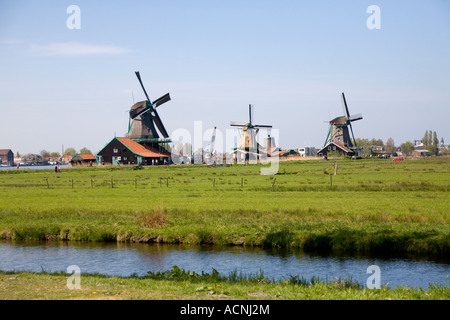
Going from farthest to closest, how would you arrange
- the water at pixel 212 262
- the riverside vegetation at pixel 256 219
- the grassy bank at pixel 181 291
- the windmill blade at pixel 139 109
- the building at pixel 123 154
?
1. the windmill blade at pixel 139 109
2. the building at pixel 123 154
3. the riverside vegetation at pixel 256 219
4. the water at pixel 212 262
5. the grassy bank at pixel 181 291

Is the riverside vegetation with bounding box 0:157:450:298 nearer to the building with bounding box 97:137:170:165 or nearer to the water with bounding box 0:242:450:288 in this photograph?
the water with bounding box 0:242:450:288

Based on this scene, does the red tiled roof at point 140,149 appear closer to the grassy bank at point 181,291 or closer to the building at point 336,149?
the building at point 336,149

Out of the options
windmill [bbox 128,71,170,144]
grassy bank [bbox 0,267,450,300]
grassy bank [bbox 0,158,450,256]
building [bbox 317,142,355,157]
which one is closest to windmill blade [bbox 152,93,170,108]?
windmill [bbox 128,71,170,144]

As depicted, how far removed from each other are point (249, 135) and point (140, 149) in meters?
37.6

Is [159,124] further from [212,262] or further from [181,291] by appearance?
[181,291]

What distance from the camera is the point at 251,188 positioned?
48.5m

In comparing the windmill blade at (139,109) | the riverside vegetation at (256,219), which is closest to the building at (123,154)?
the windmill blade at (139,109)

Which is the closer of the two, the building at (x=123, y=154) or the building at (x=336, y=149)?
the building at (x=123, y=154)

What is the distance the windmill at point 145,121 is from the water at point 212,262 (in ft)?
328

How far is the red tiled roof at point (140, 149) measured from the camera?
117 metres

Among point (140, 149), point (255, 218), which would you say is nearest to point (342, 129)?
point (140, 149)

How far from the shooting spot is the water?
19312 mm

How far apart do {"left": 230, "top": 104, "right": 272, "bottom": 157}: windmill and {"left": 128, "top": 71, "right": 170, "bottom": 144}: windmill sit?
25.5 metres
